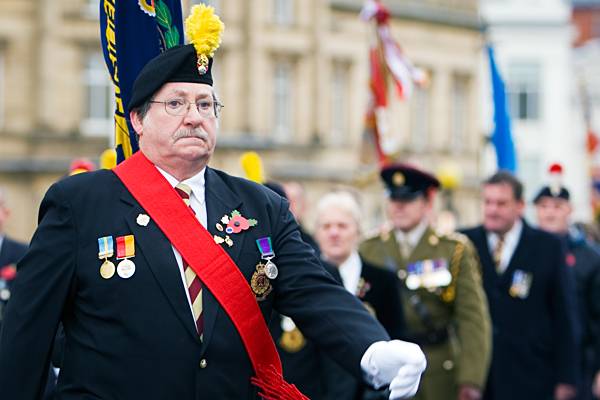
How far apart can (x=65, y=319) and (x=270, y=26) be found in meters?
35.5

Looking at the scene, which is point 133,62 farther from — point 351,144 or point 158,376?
point 351,144

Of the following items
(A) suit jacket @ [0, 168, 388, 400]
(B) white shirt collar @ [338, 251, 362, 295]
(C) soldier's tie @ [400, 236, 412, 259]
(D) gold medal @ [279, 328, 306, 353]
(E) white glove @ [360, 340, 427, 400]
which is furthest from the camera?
(C) soldier's tie @ [400, 236, 412, 259]

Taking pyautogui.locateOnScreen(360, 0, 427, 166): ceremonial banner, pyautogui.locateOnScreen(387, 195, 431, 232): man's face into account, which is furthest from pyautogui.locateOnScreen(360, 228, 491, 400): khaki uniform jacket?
pyautogui.locateOnScreen(360, 0, 427, 166): ceremonial banner

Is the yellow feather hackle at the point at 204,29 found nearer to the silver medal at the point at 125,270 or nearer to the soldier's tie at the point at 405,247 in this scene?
the silver medal at the point at 125,270

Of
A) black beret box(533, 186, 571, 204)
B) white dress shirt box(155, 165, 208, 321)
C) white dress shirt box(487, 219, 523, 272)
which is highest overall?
white dress shirt box(155, 165, 208, 321)

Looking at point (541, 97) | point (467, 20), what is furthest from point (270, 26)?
point (541, 97)

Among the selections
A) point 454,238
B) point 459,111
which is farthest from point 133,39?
point 459,111

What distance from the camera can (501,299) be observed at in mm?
11664

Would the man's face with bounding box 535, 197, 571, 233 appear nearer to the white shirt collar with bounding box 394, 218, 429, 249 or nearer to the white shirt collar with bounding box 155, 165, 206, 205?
the white shirt collar with bounding box 394, 218, 429, 249

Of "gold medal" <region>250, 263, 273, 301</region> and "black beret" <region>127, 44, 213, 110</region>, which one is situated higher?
"black beret" <region>127, 44, 213, 110</region>

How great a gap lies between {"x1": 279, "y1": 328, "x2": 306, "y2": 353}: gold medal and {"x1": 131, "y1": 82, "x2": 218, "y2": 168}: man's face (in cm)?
373

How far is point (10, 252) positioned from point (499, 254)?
3525 mm

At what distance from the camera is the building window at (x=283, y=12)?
134 ft

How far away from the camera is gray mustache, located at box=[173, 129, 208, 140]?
5456 mm
